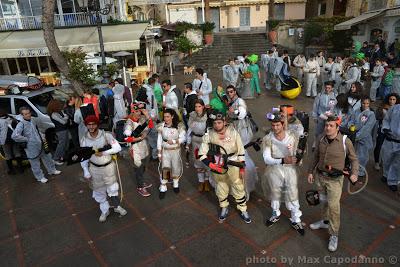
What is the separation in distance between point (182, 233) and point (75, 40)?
626 inches

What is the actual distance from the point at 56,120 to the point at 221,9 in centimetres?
3180

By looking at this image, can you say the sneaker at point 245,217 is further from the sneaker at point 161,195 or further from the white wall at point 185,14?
the white wall at point 185,14

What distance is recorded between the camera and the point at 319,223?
4656mm

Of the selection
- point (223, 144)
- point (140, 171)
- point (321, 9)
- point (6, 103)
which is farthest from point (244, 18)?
point (223, 144)

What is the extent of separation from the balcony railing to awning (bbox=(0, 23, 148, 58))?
1.44ft

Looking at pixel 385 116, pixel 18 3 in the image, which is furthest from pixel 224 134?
pixel 18 3

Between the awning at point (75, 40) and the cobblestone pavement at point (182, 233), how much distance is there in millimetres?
11957

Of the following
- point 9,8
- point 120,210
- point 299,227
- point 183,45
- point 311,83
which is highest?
point 9,8

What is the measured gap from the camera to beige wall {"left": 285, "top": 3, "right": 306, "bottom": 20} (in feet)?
112

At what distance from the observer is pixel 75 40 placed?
56.7 ft

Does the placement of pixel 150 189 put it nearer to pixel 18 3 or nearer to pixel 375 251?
pixel 375 251

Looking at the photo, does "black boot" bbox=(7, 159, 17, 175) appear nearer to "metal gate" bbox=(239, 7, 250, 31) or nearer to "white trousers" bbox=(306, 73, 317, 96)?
"white trousers" bbox=(306, 73, 317, 96)

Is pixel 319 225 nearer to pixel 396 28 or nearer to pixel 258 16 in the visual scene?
pixel 396 28

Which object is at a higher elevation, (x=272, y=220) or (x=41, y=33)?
(x=41, y=33)
